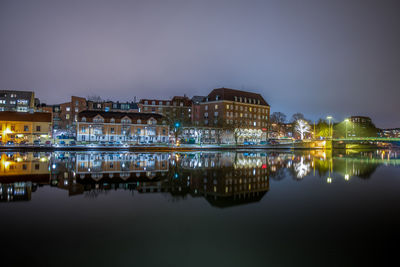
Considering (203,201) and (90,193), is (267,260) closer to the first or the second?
(203,201)

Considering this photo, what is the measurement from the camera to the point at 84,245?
6582 mm

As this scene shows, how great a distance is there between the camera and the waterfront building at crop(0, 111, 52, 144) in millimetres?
61638

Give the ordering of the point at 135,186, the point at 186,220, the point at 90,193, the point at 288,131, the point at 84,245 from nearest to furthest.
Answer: the point at 84,245, the point at 186,220, the point at 90,193, the point at 135,186, the point at 288,131

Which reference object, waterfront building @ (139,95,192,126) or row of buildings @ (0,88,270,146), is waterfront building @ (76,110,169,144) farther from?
waterfront building @ (139,95,192,126)

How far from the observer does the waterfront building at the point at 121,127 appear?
70.3 metres

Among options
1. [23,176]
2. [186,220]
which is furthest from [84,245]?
[23,176]

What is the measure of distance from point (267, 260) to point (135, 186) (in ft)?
33.4

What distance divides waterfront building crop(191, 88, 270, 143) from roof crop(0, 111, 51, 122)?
151 feet

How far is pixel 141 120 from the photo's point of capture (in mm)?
75875

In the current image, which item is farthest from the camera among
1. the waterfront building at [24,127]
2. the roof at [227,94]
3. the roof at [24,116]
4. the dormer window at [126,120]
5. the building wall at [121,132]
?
the roof at [227,94]

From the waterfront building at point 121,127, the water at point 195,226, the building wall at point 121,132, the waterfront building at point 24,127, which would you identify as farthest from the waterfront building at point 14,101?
the water at point 195,226

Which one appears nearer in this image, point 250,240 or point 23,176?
point 250,240

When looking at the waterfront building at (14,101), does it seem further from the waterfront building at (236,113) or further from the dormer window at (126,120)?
the waterfront building at (236,113)

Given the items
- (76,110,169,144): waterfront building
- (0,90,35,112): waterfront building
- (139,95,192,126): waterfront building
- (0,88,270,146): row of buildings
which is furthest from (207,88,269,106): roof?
(0,90,35,112): waterfront building
